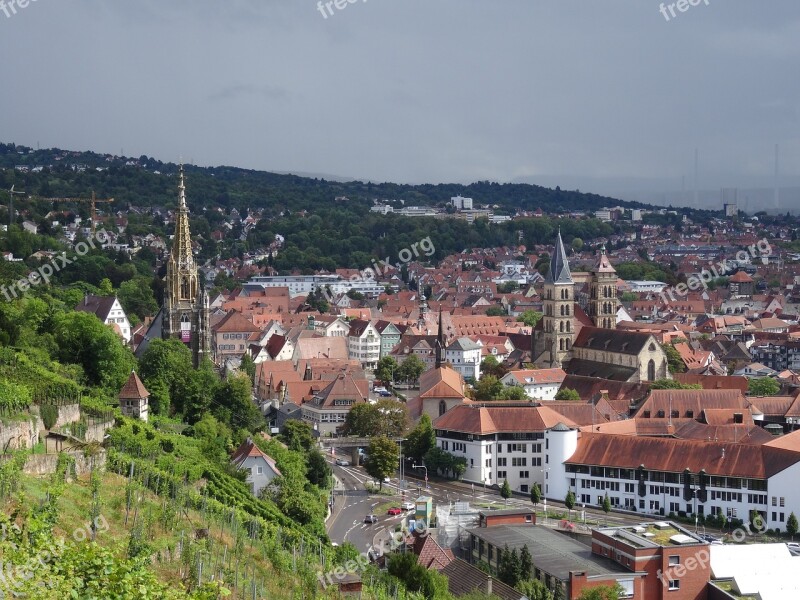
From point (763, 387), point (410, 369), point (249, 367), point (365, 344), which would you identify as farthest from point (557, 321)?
point (365, 344)

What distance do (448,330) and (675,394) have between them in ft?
93.1

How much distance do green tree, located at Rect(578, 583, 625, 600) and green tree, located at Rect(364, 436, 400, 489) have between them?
1396 centimetres

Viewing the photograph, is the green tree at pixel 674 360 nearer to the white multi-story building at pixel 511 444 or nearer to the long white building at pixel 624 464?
the long white building at pixel 624 464

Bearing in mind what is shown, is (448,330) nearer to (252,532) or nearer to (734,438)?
(734,438)

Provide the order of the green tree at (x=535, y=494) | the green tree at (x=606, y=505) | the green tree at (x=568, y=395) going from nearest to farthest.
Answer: the green tree at (x=606, y=505)
the green tree at (x=535, y=494)
the green tree at (x=568, y=395)

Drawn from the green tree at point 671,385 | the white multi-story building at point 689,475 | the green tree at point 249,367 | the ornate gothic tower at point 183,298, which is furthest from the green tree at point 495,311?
the white multi-story building at point 689,475

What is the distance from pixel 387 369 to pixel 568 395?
618 inches

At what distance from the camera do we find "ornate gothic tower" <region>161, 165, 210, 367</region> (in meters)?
49.2

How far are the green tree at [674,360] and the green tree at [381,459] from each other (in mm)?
28530

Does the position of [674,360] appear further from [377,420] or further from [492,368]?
[377,420]

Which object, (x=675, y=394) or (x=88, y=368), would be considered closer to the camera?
(x=88, y=368)

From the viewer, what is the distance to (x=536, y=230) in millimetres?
179625

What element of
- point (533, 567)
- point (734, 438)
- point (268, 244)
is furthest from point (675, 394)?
point (268, 244)

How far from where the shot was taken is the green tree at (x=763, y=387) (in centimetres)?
5931
